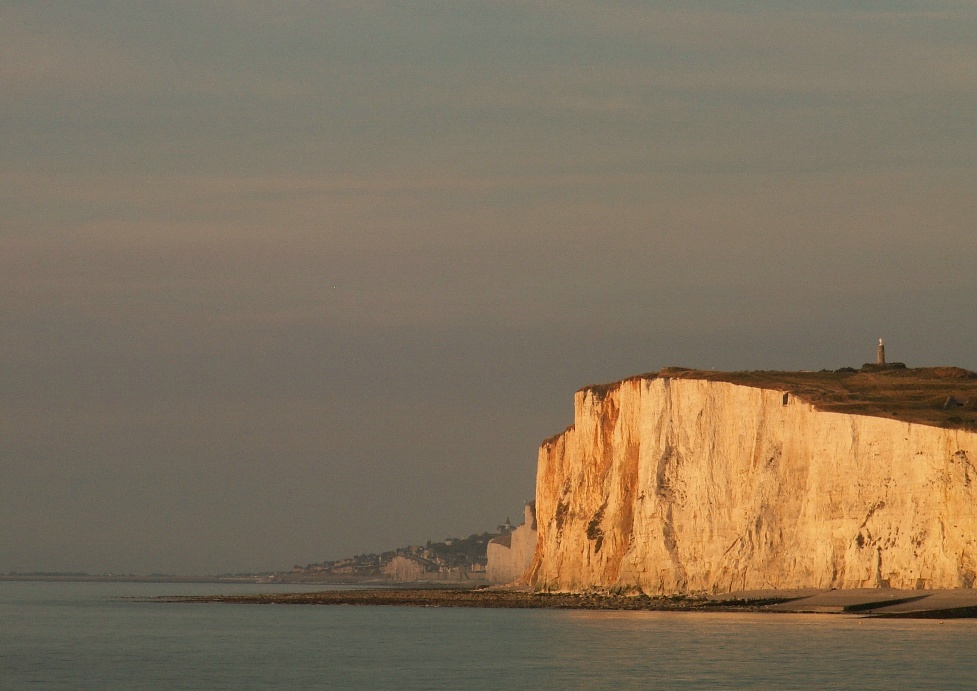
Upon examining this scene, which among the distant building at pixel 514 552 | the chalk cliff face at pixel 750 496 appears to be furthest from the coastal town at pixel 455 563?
the chalk cliff face at pixel 750 496

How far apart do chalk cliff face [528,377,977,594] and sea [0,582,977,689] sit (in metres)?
4.51

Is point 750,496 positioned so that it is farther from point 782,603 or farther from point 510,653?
point 510,653

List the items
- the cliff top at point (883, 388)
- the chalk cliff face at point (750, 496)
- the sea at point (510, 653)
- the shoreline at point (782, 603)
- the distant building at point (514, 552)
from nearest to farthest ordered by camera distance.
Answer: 1. the sea at point (510, 653)
2. the shoreline at point (782, 603)
3. the chalk cliff face at point (750, 496)
4. the cliff top at point (883, 388)
5. the distant building at point (514, 552)

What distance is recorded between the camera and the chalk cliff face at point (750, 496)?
54.9 metres

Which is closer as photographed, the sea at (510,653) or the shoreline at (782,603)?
the sea at (510,653)

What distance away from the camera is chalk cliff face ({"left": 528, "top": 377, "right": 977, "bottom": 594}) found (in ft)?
180

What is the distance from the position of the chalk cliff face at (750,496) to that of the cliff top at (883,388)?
708mm

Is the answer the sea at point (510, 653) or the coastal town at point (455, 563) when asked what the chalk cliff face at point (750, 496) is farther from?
the coastal town at point (455, 563)

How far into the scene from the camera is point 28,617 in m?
76.2

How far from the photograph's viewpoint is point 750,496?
208 feet

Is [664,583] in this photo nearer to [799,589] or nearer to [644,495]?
[644,495]

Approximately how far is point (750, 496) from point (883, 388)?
7.20 m

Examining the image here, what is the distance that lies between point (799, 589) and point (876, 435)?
6.44m

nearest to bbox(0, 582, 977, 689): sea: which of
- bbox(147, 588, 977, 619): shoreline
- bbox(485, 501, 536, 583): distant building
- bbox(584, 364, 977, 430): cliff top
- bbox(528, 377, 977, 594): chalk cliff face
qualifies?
bbox(147, 588, 977, 619): shoreline
